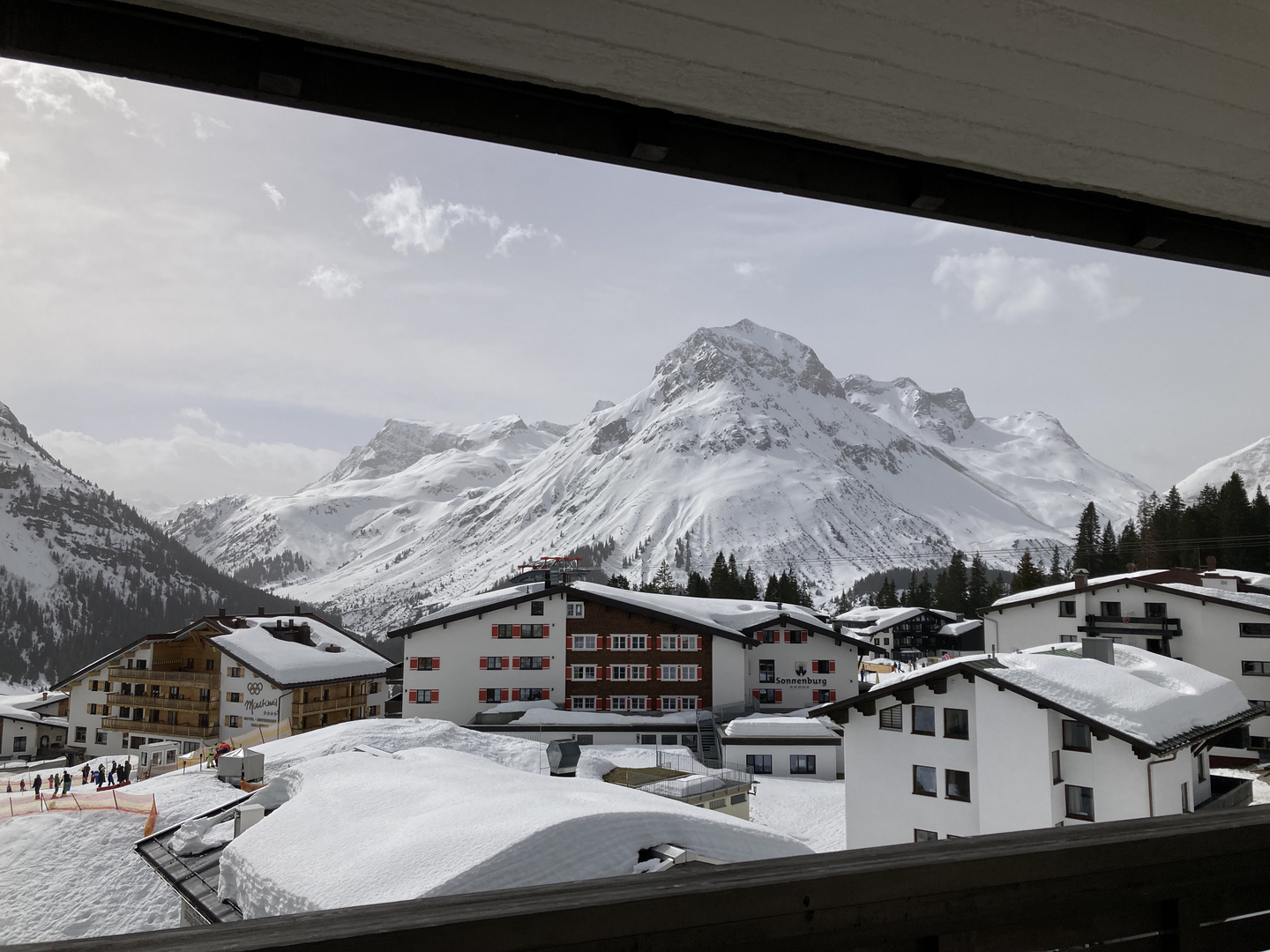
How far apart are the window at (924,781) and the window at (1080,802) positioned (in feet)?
9.69

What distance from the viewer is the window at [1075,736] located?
17547mm

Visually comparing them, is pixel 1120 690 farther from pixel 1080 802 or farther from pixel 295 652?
pixel 295 652

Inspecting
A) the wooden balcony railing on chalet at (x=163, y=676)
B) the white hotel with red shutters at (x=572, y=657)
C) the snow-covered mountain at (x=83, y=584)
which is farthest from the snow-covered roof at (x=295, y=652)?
the snow-covered mountain at (x=83, y=584)

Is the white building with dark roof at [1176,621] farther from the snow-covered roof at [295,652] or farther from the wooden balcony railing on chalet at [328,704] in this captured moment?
the snow-covered roof at [295,652]

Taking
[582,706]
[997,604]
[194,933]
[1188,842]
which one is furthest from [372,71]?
[997,604]

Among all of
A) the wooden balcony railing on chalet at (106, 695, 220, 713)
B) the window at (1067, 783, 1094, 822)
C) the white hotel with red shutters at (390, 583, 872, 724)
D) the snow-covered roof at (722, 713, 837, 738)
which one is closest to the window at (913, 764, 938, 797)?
the window at (1067, 783, 1094, 822)

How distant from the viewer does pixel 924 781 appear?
19.7m

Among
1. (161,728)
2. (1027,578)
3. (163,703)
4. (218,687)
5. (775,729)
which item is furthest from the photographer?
(1027,578)

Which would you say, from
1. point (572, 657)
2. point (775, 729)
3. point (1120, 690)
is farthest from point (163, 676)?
point (1120, 690)

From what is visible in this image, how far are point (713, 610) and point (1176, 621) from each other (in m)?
23.0

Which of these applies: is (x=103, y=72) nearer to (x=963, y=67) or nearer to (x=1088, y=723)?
(x=963, y=67)

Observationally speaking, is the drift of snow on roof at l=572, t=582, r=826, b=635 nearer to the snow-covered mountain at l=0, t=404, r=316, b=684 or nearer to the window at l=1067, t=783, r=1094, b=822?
the window at l=1067, t=783, r=1094, b=822

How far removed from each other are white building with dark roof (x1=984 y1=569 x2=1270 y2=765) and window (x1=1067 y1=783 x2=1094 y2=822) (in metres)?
11.7

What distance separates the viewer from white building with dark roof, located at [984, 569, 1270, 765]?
32.0 meters
